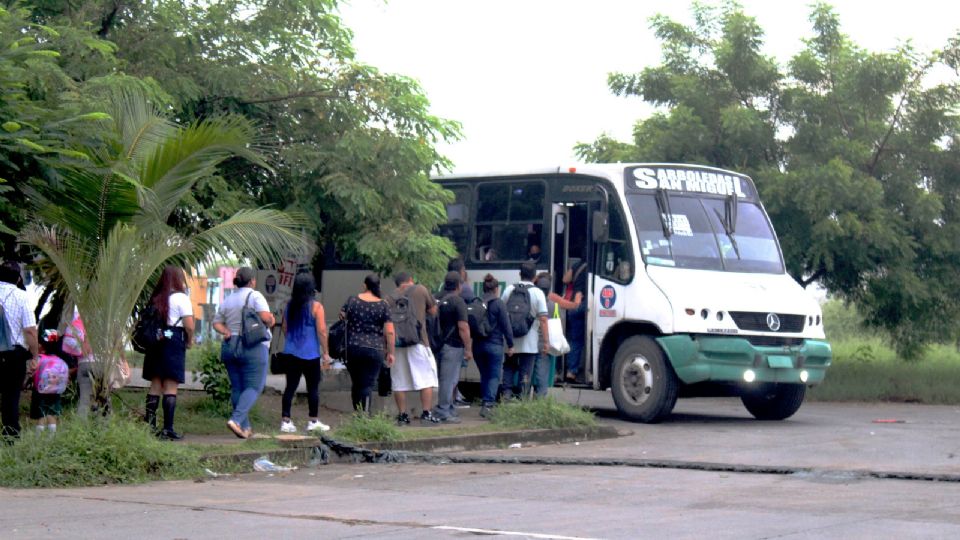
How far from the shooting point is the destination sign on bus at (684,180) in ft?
57.8

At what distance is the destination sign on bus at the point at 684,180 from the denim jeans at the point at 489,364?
9.56ft

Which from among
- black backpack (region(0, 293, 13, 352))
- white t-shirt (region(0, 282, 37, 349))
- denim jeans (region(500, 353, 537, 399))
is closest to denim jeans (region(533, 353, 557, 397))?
denim jeans (region(500, 353, 537, 399))

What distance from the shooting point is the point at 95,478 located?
10773 mm

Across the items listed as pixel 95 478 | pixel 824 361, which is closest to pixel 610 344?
pixel 824 361

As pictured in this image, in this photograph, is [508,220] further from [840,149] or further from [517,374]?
[840,149]

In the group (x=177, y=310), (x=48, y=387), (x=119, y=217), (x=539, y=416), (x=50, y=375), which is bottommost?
(x=539, y=416)

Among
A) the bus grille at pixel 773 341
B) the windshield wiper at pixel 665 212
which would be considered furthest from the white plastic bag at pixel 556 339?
the bus grille at pixel 773 341

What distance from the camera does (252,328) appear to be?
13.1 metres

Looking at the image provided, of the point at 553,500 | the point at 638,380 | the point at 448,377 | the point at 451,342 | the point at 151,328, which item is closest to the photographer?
the point at 553,500

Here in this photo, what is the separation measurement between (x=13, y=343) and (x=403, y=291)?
14.4 ft

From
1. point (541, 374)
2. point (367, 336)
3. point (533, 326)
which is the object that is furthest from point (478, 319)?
point (367, 336)

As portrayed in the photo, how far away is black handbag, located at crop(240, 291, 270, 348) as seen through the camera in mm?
13102

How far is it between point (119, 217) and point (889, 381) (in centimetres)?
1424

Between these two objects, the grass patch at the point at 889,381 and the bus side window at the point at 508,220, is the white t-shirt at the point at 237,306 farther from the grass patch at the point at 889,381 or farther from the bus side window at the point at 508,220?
the grass patch at the point at 889,381
